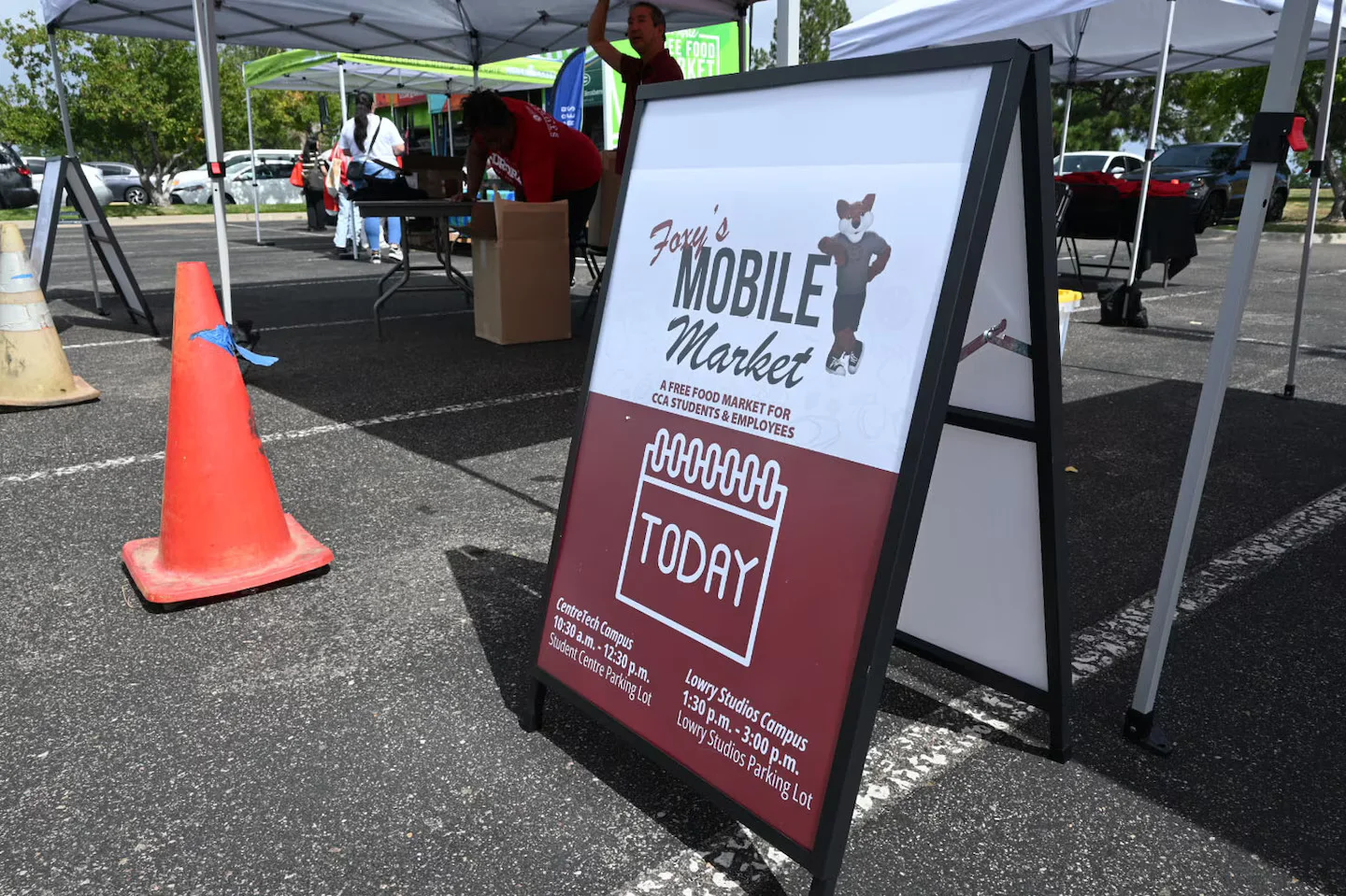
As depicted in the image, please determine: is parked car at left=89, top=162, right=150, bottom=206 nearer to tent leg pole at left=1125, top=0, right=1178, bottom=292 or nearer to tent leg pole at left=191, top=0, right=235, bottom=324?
tent leg pole at left=191, top=0, right=235, bottom=324

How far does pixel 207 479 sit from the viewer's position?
9.74 ft

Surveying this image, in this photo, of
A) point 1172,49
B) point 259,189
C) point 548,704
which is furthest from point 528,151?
point 259,189

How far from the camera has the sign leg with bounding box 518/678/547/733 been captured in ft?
7.43

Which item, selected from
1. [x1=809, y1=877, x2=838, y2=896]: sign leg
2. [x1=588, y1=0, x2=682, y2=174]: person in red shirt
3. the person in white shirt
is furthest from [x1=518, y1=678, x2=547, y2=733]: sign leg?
the person in white shirt

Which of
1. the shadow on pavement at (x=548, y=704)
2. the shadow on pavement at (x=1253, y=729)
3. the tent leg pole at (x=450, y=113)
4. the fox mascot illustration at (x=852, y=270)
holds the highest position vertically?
the tent leg pole at (x=450, y=113)

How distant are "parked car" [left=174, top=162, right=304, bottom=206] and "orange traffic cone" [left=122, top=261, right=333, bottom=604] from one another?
26297 millimetres

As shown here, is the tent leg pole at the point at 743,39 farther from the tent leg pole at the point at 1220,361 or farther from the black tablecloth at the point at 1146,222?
the tent leg pole at the point at 1220,361

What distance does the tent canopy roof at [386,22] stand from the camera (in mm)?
7867

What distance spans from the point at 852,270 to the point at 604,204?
241 inches

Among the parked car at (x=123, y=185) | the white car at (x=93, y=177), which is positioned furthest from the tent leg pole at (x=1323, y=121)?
the parked car at (x=123, y=185)

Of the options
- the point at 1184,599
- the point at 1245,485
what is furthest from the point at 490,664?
the point at 1245,485

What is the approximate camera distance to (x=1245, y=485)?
13.5 feet

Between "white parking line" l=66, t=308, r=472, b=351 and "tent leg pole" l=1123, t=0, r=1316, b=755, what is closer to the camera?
"tent leg pole" l=1123, t=0, r=1316, b=755

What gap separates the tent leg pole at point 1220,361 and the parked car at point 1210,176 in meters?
16.5
